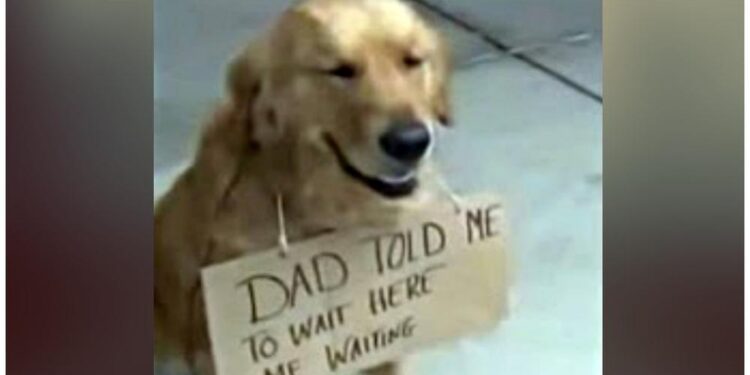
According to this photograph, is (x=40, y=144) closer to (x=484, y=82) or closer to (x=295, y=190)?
(x=295, y=190)

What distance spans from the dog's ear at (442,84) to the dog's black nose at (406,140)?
1.1 inches

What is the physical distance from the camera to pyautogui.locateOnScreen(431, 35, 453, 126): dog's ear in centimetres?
153

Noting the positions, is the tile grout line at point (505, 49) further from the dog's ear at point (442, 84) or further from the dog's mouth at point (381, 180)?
the dog's mouth at point (381, 180)

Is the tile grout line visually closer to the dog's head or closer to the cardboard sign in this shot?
the dog's head

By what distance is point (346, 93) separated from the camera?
150 cm

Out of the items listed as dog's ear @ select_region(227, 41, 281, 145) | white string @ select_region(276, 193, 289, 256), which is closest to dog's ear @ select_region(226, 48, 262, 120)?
dog's ear @ select_region(227, 41, 281, 145)

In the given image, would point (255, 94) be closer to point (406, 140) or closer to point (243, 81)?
point (243, 81)

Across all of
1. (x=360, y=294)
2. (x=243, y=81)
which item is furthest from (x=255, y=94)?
(x=360, y=294)

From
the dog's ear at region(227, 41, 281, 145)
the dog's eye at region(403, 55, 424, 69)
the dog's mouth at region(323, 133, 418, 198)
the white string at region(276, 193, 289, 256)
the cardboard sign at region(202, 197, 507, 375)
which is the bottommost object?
the cardboard sign at region(202, 197, 507, 375)

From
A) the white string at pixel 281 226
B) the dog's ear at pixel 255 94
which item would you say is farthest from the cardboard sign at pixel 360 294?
the dog's ear at pixel 255 94

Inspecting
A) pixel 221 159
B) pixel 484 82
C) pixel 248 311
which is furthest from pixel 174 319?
pixel 484 82

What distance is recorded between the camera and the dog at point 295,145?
1.51m

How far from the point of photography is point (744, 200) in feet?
5.12

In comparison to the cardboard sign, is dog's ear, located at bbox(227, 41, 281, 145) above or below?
above
